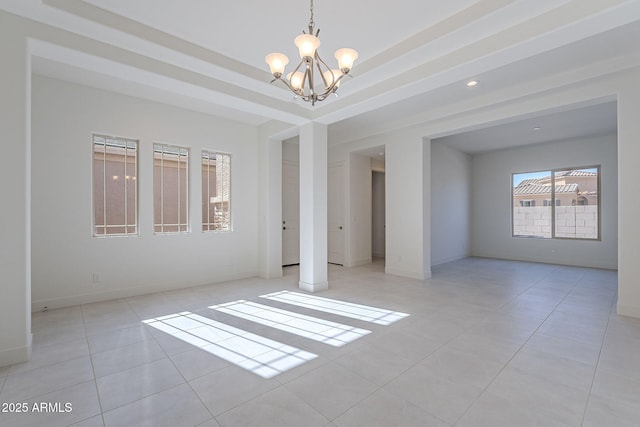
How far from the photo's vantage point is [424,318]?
3.38 metres

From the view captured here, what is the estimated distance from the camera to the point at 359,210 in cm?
710

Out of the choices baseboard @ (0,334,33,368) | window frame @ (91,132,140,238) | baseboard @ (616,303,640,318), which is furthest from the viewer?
window frame @ (91,132,140,238)

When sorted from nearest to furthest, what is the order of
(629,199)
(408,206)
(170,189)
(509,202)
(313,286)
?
(629,199), (313,286), (170,189), (408,206), (509,202)

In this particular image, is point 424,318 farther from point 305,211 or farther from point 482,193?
point 482,193

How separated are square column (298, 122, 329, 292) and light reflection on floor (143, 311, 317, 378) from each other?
1.77m

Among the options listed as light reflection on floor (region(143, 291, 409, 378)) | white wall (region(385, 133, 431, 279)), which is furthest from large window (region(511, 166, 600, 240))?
light reflection on floor (region(143, 291, 409, 378))

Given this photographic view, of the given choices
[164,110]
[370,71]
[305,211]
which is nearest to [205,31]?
[370,71]

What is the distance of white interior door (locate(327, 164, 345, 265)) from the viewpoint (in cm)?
707

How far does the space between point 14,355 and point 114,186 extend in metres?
2.53

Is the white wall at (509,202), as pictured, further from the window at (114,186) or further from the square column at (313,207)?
the window at (114,186)

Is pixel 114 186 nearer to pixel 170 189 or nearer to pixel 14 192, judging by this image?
pixel 170 189

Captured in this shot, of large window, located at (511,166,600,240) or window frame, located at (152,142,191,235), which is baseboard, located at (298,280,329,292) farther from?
large window, located at (511,166,600,240)

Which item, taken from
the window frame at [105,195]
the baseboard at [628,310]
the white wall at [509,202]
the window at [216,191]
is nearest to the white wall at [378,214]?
the white wall at [509,202]

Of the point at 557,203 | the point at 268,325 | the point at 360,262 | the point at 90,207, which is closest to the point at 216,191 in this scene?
the point at 90,207
